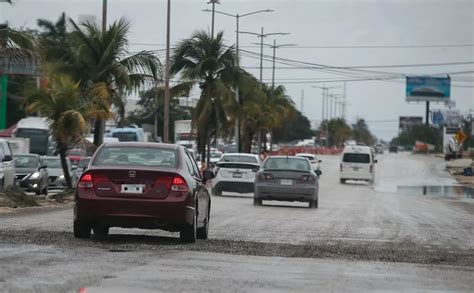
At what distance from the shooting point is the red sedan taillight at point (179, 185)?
42.4 ft

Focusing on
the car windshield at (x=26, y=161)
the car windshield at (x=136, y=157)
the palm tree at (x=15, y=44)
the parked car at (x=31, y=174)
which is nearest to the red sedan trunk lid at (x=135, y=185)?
the car windshield at (x=136, y=157)

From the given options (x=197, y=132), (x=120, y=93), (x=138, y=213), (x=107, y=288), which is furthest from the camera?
(x=197, y=132)

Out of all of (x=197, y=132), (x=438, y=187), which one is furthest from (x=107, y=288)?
(x=438, y=187)

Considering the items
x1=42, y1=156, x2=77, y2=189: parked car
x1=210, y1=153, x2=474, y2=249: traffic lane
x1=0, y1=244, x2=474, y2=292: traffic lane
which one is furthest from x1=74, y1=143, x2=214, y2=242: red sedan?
x1=42, y1=156, x2=77, y2=189: parked car

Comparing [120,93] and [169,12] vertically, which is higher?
[169,12]

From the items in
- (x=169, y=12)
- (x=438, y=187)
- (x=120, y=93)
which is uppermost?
(x=169, y=12)

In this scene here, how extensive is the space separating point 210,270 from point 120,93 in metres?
21.5

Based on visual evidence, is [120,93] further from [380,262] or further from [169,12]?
[380,262]

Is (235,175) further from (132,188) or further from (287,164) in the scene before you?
(132,188)

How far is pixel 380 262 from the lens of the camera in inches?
466

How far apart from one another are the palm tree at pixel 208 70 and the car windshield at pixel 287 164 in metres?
17.6

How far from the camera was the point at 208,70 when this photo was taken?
45.6 m

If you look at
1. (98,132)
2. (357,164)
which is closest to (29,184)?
(98,132)

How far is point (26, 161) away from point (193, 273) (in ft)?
76.4
